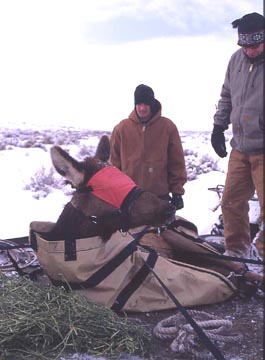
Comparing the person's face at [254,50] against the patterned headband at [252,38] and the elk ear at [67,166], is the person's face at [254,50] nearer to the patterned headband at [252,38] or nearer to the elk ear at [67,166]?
the patterned headband at [252,38]

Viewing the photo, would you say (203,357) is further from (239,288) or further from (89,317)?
(239,288)

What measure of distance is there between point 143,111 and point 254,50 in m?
1.49

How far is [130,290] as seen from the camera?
396cm

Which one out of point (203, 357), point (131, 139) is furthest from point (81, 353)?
point (131, 139)

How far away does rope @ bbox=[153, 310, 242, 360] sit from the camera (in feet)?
10.9

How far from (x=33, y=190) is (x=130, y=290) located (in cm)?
780

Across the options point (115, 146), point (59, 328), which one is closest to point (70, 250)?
point (59, 328)

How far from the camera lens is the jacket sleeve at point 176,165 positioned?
19.0 feet

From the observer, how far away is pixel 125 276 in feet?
13.0

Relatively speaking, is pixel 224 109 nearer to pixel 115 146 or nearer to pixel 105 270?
pixel 115 146

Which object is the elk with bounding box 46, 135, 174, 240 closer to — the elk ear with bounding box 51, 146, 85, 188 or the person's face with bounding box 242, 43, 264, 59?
the elk ear with bounding box 51, 146, 85, 188

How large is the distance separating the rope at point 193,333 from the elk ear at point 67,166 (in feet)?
3.64

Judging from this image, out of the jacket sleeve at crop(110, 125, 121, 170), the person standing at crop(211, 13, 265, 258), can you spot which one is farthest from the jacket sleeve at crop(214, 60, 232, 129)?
the jacket sleeve at crop(110, 125, 121, 170)

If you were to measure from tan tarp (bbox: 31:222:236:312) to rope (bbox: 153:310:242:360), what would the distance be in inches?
14.5
